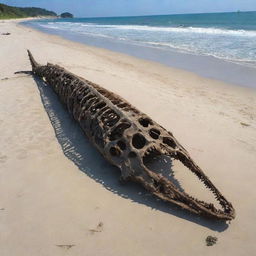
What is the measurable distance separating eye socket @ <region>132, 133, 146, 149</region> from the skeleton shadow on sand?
563 mm

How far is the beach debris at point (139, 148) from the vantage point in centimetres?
396

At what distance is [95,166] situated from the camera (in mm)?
5094

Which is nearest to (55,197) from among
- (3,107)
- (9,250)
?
(9,250)

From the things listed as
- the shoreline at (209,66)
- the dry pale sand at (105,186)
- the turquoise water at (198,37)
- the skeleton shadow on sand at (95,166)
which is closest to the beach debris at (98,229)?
the dry pale sand at (105,186)

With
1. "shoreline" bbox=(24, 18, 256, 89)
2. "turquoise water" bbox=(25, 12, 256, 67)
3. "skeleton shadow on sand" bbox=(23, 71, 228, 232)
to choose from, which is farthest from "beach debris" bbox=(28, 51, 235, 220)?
"turquoise water" bbox=(25, 12, 256, 67)

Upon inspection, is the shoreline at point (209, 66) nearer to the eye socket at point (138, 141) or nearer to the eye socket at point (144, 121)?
the eye socket at point (144, 121)

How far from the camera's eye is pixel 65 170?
507 centimetres

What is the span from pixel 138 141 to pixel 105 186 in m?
0.87

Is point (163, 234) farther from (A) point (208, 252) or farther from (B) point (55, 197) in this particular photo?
(B) point (55, 197)

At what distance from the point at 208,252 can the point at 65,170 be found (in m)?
2.69

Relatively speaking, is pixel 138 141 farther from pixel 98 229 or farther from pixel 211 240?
pixel 211 240

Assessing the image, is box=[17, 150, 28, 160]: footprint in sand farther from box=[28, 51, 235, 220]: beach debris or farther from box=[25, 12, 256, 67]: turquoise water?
box=[25, 12, 256, 67]: turquoise water

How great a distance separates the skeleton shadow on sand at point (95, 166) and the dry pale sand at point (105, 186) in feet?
0.06

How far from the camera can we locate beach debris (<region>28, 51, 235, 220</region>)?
3.96 meters
